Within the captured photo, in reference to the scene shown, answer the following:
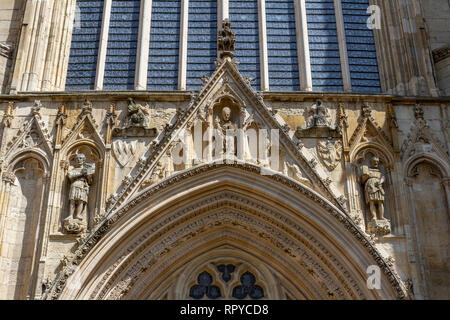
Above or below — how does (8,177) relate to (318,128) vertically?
below

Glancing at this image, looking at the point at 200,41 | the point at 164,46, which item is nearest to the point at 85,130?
the point at 164,46

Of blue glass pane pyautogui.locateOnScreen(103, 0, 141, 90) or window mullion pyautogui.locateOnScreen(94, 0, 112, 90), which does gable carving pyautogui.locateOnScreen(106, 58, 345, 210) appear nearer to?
blue glass pane pyautogui.locateOnScreen(103, 0, 141, 90)

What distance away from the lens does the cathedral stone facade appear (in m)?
13.8

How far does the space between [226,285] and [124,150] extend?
340 centimetres

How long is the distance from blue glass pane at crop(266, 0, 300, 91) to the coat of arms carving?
2.17 meters

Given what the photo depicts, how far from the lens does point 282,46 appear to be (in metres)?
17.3

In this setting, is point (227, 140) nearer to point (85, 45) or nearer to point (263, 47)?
point (263, 47)

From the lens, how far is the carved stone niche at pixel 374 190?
14.1m

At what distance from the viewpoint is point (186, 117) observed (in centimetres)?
1505

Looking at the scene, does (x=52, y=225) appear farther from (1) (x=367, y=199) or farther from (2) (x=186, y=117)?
(1) (x=367, y=199)

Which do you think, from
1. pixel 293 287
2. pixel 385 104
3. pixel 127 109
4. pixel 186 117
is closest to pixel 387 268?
pixel 293 287

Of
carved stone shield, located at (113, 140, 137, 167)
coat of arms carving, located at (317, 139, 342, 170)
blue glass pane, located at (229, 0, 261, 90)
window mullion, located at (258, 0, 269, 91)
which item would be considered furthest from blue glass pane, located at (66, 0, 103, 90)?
coat of arms carving, located at (317, 139, 342, 170)

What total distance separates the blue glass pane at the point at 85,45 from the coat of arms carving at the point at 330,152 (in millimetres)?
5483

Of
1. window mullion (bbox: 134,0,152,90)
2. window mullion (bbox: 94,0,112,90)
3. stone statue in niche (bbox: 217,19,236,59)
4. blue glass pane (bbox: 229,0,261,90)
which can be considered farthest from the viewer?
blue glass pane (bbox: 229,0,261,90)
